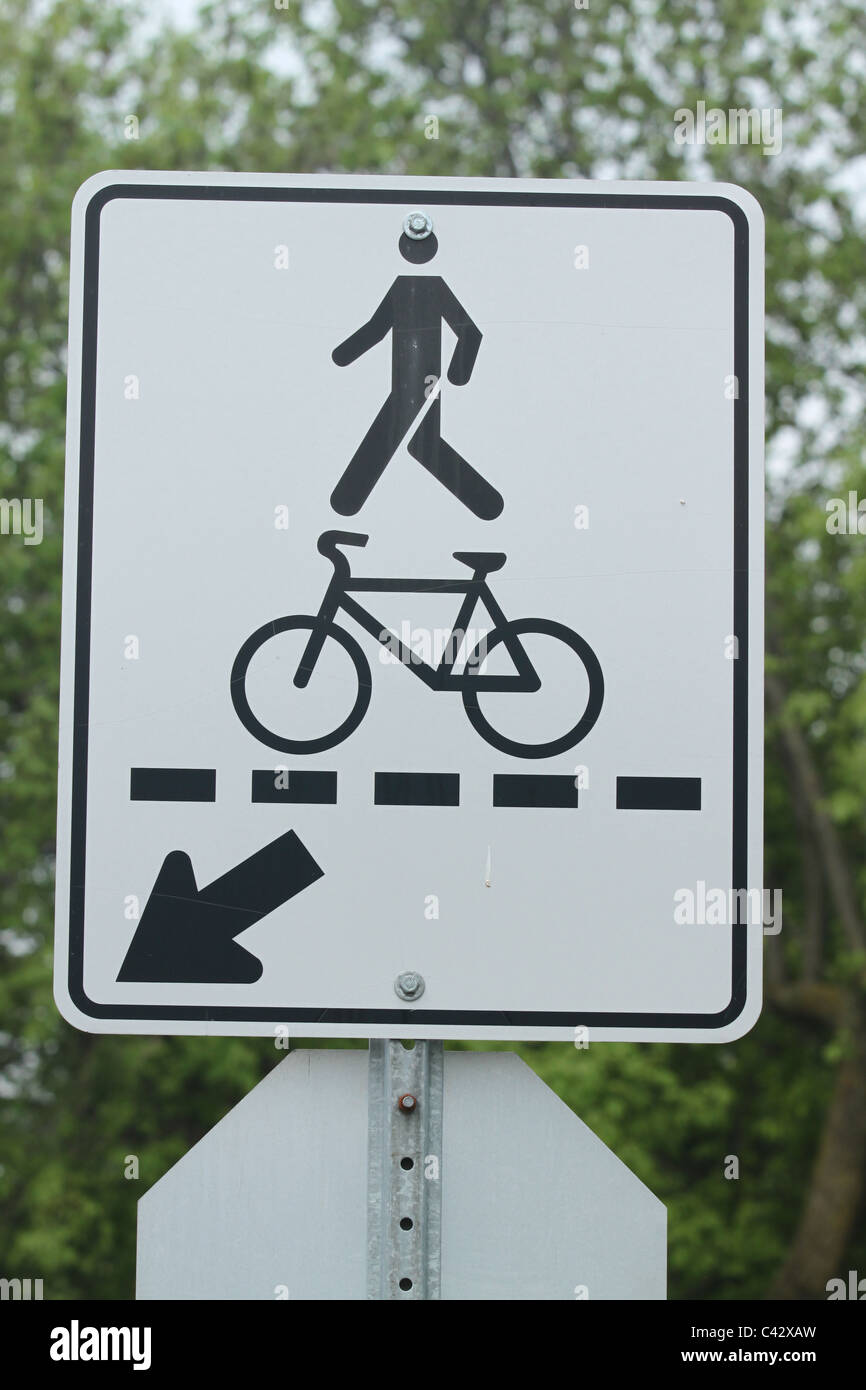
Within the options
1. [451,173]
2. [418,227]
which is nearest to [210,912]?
[418,227]

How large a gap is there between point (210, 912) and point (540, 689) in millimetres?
417

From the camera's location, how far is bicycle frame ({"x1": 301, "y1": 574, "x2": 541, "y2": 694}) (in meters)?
1.55

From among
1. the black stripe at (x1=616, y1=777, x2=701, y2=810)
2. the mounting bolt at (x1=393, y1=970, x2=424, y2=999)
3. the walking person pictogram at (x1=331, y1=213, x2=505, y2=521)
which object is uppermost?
the walking person pictogram at (x1=331, y1=213, x2=505, y2=521)

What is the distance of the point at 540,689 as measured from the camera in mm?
1545

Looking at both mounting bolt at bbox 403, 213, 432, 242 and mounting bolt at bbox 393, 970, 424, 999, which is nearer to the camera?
mounting bolt at bbox 393, 970, 424, 999

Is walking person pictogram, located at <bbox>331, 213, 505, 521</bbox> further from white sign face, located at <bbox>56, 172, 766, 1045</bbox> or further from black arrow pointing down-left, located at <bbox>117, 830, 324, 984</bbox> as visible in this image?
black arrow pointing down-left, located at <bbox>117, 830, 324, 984</bbox>

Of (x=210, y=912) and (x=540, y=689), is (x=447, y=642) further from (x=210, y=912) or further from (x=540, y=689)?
(x=210, y=912)

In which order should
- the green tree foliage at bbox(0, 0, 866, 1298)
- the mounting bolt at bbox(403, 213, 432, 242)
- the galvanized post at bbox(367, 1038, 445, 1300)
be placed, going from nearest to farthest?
the galvanized post at bbox(367, 1038, 445, 1300), the mounting bolt at bbox(403, 213, 432, 242), the green tree foliage at bbox(0, 0, 866, 1298)

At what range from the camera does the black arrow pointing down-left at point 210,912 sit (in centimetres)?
153

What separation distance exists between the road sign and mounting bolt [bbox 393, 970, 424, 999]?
0.24 feet

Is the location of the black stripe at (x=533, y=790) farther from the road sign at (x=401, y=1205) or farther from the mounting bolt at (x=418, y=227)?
the mounting bolt at (x=418, y=227)

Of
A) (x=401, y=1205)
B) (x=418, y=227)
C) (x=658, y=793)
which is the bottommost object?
Result: (x=401, y=1205)

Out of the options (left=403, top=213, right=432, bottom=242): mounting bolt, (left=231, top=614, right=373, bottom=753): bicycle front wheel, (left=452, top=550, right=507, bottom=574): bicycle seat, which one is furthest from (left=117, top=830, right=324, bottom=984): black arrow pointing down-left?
(left=403, top=213, right=432, bottom=242): mounting bolt
